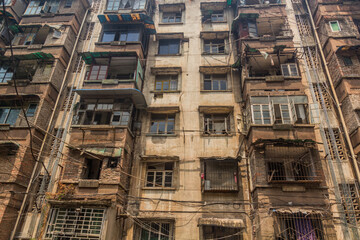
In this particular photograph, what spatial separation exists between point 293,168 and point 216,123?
5.51 meters

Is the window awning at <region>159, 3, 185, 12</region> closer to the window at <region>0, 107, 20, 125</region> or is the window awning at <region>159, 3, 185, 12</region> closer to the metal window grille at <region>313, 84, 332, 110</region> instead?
the metal window grille at <region>313, 84, 332, 110</region>

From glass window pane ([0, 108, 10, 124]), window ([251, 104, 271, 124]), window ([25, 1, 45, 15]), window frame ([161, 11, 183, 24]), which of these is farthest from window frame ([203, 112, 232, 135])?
window ([25, 1, 45, 15])

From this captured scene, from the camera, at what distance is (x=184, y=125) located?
15742mm

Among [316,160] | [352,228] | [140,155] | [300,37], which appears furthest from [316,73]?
[140,155]

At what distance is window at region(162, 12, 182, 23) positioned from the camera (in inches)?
829

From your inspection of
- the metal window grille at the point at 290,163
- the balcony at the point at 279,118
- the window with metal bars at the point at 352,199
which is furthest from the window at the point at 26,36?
the window with metal bars at the point at 352,199

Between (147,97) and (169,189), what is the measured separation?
22.5ft

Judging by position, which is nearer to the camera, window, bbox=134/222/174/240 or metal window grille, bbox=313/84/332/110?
window, bbox=134/222/174/240

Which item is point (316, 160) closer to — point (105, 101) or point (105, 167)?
point (105, 167)

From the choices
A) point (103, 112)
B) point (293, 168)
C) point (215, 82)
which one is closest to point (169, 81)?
point (215, 82)

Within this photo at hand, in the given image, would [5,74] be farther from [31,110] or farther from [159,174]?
[159,174]

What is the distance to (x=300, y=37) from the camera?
720 inches

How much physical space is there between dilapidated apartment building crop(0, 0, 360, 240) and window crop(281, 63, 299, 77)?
0.15 m

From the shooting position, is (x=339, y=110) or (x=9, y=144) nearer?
(x=9, y=144)
